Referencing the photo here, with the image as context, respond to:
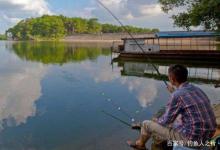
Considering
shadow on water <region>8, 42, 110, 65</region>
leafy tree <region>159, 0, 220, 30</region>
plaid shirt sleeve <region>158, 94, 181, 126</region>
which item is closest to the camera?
plaid shirt sleeve <region>158, 94, 181, 126</region>

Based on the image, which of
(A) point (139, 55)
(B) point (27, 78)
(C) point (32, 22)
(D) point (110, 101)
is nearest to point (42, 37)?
(C) point (32, 22)

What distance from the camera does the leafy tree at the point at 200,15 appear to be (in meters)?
19.5

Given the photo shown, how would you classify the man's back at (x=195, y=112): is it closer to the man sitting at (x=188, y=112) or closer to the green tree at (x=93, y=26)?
the man sitting at (x=188, y=112)

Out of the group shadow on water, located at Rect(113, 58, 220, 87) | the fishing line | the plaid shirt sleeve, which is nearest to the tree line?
shadow on water, located at Rect(113, 58, 220, 87)

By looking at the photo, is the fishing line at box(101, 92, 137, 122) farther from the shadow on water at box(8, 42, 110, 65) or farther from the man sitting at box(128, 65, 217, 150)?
the shadow on water at box(8, 42, 110, 65)

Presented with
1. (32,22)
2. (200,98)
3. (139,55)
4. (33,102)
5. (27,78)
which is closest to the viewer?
(200,98)

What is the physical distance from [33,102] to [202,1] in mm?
11816

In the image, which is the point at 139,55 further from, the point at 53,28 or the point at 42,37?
the point at 42,37

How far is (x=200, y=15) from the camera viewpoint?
66.7 feet

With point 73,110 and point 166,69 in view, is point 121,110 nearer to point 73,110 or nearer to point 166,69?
point 73,110

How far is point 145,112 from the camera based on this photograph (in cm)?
1302

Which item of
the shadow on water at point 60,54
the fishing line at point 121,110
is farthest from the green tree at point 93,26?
Answer: the fishing line at point 121,110

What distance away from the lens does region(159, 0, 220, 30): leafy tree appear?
19484 millimetres

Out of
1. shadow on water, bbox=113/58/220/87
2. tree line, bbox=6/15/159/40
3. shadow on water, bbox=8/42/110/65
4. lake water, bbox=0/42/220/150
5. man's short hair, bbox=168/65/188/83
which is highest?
tree line, bbox=6/15/159/40
